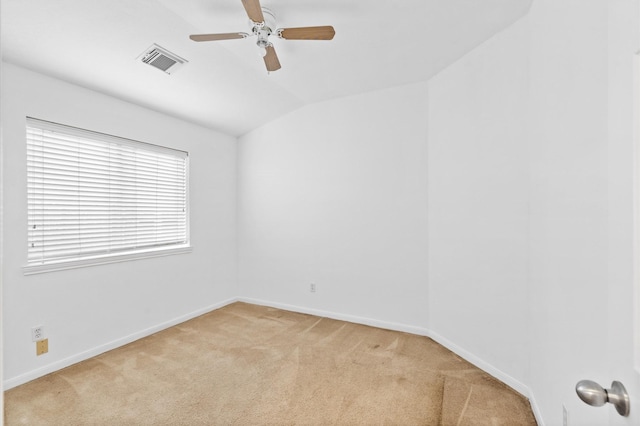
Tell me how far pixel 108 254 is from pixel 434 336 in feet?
11.0

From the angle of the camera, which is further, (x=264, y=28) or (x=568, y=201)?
(x=264, y=28)

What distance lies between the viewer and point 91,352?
2.63 m

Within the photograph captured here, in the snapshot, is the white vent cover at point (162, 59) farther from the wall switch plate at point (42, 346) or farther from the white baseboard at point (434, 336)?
the white baseboard at point (434, 336)

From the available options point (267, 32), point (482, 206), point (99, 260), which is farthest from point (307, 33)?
point (99, 260)

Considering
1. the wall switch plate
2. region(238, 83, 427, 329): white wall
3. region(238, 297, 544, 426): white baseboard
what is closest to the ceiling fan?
region(238, 83, 427, 329): white wall

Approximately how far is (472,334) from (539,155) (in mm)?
1564

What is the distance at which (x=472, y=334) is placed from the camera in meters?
2.50

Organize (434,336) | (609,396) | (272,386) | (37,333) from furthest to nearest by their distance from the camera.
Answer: (434,336) < (37,333) < (272,386) < (609,396)

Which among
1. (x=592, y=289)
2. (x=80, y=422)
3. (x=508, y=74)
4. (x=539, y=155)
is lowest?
(x=80, y=422)

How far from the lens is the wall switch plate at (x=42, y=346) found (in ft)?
7.63

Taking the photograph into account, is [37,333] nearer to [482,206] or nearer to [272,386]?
[272,386]

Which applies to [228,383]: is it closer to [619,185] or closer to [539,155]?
[619,185]

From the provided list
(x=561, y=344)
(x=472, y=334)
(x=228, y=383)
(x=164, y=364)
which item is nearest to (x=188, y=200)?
(x=164, y=364)

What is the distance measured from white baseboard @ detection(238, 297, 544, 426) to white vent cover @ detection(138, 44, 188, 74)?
9.76ft
